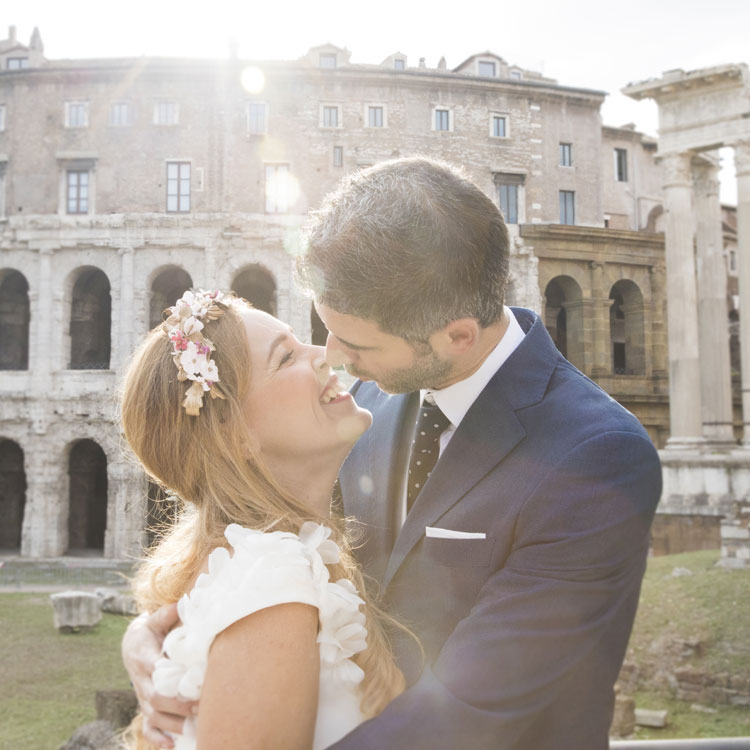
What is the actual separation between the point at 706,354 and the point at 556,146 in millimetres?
7773

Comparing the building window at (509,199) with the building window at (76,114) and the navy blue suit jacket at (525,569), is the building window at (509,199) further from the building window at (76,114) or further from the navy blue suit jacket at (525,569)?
the navy blue suit jacket at (525,569)

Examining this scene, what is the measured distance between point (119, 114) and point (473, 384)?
22.9 m

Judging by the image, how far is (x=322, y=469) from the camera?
7.84 feet

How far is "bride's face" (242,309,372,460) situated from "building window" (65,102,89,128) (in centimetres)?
2293

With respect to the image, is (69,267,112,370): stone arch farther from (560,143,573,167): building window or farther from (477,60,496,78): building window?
(477,60,496,78): building window

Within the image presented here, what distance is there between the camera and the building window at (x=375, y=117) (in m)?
22.3

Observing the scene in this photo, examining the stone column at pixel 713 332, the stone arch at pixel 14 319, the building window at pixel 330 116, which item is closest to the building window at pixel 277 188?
the building window at pixel 330 116

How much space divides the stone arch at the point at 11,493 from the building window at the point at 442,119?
1459 centimetres

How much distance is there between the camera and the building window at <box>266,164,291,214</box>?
22.4 m

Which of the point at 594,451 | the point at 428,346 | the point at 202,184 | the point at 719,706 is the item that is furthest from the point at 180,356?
the point at 202,184

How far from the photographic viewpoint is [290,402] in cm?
229

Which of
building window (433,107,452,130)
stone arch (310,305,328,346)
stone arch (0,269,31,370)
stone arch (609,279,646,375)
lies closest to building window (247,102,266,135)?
building window (433,107,452,130)

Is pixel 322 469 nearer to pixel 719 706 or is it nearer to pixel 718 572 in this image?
pixel 719 706

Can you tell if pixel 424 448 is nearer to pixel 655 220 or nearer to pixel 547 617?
pixel 547 617
